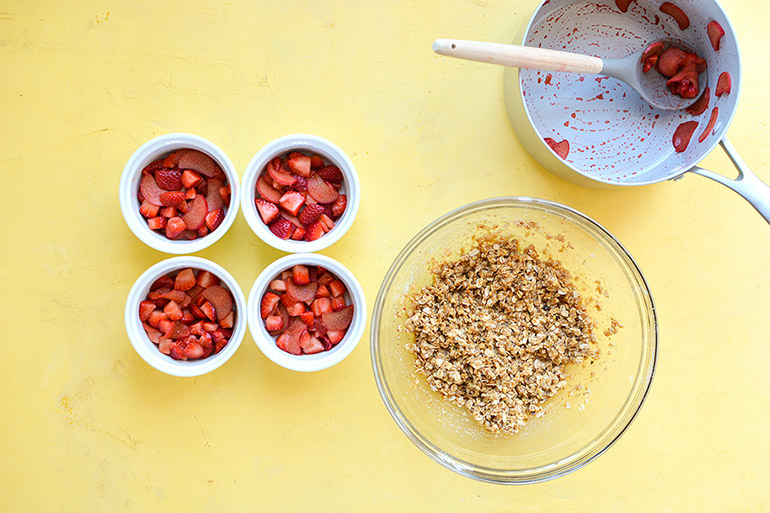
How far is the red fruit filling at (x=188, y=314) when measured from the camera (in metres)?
1.27

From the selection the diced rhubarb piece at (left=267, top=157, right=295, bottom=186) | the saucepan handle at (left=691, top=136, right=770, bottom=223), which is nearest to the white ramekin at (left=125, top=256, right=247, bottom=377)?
the diced rhubarb piece at (left=267, top=157, right=295, bottom=186)

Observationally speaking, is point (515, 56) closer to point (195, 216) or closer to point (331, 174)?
point (331, 174)

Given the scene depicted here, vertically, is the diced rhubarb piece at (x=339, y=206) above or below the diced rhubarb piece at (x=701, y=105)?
below

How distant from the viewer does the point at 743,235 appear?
1.40m

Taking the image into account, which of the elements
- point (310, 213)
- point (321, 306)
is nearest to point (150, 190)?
point (310, 213)

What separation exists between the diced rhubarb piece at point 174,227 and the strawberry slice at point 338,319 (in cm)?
38

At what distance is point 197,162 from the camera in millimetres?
1281

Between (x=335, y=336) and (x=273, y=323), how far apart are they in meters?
0.15

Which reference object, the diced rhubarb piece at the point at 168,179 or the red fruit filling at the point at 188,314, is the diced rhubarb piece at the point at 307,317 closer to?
the red fruit filling at the point at 188,314

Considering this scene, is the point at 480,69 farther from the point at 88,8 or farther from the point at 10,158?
the point at 10,158

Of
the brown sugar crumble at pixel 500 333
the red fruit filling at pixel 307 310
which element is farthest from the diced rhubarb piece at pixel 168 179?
the brown sugar crumble at pixel 500 333

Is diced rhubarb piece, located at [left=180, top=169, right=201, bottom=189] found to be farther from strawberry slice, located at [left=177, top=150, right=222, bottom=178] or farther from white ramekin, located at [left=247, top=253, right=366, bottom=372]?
white ramekin, located at [left=247, top=253, right=366, bottom=372]

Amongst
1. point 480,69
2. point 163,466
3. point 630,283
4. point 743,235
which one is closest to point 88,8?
point 480,69

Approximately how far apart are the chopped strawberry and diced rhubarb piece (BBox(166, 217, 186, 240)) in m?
0.18
